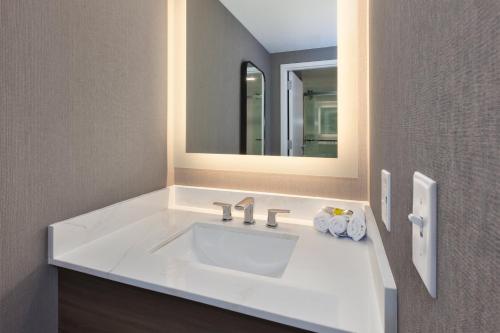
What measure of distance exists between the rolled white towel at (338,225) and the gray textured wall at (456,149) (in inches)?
22.1

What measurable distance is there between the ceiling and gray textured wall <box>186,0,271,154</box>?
6cm

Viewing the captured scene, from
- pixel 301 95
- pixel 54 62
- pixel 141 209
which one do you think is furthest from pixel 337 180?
pixel 54 62

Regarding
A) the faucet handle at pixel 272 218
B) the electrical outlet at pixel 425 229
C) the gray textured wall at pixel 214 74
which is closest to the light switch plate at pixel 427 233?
the electrical outlet at pixel 425 229

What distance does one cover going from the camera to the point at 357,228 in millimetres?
961

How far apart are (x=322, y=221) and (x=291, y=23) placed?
82cm

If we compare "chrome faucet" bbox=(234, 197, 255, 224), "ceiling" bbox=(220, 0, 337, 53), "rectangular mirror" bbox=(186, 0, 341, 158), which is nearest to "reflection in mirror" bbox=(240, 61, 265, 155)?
"rectangular mirror" bbox=(186, 0, 341, 158)

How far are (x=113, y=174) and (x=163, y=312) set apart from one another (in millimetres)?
574

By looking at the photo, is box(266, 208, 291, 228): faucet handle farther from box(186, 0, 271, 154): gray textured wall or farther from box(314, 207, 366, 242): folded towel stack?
box(186, 0, 271, 154): gray textured wall

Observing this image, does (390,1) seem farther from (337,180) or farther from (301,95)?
(337,180)

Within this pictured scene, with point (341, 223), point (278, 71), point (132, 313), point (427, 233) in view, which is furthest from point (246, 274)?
point (278, 71)

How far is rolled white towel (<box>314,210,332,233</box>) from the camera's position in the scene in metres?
1.03

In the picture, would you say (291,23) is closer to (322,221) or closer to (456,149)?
(322,221)

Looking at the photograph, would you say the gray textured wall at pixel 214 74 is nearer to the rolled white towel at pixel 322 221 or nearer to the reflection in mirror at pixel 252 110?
the reflection in mirror at pixel 252 110

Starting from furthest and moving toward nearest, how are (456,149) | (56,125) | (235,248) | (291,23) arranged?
(291,23)
(235,248)
(56,125)
(456,149)
